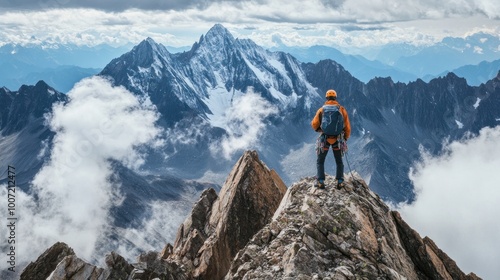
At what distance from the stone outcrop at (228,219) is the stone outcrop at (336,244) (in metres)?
11.3

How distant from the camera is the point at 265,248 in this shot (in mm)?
25594

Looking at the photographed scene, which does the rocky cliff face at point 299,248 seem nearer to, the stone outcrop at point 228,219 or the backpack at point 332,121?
the stone outcrop at point 228,219

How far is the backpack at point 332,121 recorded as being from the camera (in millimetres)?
29373

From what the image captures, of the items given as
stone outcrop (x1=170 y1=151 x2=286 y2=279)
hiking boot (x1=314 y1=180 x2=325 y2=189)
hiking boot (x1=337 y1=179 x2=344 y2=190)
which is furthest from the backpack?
stone outcrop (x1=170 y1=151 x2=286 y2=279)

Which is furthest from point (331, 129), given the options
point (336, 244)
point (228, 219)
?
point (228, 219)

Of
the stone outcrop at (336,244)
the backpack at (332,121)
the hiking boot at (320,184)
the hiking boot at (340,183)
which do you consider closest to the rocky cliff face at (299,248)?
the stone outcrop at (336,244)

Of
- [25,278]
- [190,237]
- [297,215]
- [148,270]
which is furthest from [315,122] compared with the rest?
[25,278]

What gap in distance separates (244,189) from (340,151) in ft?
53.9

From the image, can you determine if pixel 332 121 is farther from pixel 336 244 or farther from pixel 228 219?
pixel 228 219

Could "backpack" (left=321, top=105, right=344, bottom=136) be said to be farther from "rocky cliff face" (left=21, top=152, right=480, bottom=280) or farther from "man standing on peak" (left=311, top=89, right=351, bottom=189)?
"rocky cliff face" (left=21, top=152, right=480, bottom=280)

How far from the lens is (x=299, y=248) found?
2316cm

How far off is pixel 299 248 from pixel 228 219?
65.9 ft

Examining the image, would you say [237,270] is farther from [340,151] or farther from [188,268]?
[188,268]

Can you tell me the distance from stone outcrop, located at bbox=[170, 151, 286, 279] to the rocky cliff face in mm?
98
